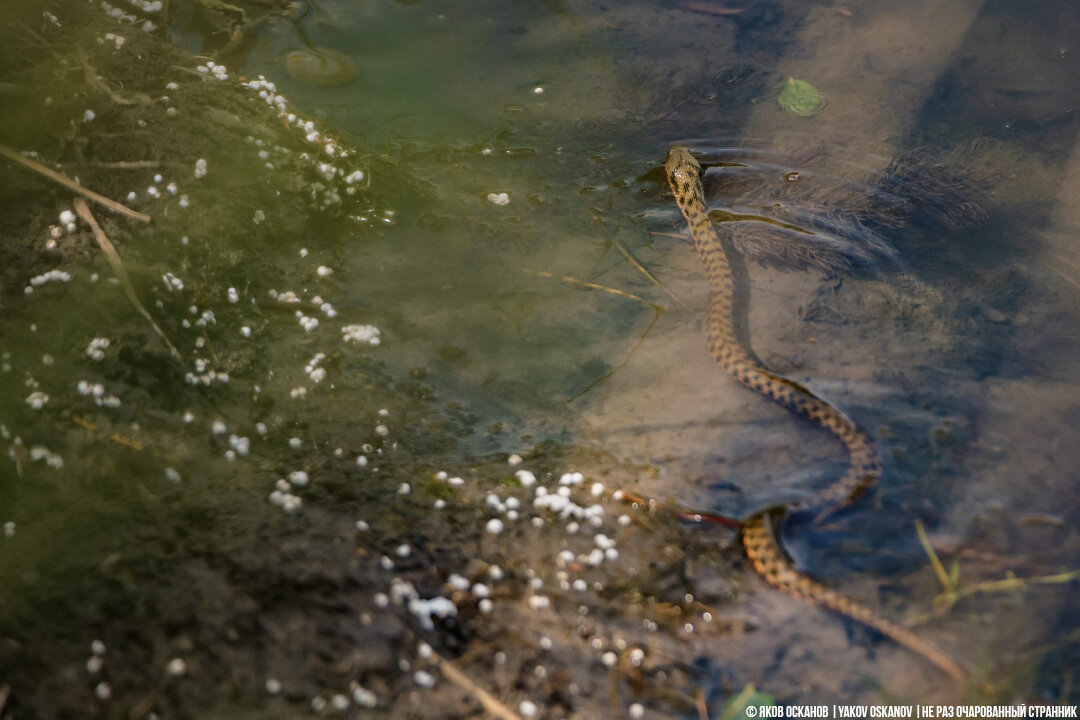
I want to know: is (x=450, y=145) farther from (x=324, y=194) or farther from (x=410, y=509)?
(x=410, y=509)

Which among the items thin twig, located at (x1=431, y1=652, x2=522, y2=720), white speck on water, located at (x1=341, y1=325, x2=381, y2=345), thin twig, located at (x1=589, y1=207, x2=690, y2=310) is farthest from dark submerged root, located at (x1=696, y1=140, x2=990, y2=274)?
thin twig, located at (x1=431, y1=652, x2=522, y2=720)

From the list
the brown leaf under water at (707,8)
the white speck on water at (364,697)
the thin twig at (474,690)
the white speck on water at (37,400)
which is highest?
the brown leaf under water at (707,8)

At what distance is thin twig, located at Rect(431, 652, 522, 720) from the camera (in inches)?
109

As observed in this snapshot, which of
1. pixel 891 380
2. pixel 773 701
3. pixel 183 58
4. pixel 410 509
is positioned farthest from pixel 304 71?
pixel 773 701

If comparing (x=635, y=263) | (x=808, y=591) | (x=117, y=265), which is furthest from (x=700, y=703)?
(x=117, y=265)

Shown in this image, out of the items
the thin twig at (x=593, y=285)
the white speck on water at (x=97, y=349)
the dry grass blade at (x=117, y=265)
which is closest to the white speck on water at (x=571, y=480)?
the thin twig at (x=593, y=285)

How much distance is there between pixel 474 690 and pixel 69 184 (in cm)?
343

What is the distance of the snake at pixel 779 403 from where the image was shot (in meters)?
3.29

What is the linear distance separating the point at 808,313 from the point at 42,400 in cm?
444

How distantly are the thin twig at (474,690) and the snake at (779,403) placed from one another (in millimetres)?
1402

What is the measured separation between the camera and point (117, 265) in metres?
3.79

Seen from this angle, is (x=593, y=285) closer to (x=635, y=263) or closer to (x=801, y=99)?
(x=635, y=263)

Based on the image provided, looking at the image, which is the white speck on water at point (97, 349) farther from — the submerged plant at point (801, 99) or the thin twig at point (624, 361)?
the submerged plant at point (801, 99)

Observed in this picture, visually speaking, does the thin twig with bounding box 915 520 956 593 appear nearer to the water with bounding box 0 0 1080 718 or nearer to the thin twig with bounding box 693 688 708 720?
the water with bounding box 0 0 1080 718
